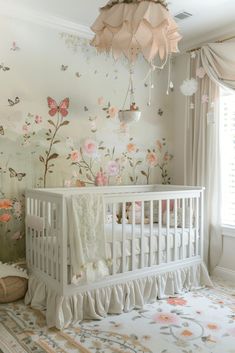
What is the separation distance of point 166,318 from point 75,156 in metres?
1.68

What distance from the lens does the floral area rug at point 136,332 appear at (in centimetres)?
205

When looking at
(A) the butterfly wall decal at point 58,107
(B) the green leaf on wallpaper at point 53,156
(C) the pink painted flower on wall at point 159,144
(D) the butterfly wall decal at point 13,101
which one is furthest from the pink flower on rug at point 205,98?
(D) the butterfly wall decal at point 13,101

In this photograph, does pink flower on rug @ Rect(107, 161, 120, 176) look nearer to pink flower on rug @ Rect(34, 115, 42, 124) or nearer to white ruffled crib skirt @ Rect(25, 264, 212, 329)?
pink flower on rug @ Rect(34, 115, 42, 124)

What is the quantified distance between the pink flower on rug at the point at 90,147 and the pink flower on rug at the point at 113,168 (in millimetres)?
235

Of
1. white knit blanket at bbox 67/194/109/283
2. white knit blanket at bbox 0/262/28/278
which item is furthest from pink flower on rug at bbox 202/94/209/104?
white knit blanket at bbox 0/262/28/278

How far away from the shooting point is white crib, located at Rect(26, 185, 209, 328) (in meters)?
2.40

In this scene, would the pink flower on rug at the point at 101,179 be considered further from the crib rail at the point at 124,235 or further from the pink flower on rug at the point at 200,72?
the pink flower on rug at the point at 200,72

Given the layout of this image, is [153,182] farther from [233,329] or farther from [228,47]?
[233,329]

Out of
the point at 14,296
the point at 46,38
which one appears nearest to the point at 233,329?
the point at 14,296

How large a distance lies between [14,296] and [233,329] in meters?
1.65

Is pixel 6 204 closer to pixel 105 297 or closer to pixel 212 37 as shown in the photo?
pixel 105 297

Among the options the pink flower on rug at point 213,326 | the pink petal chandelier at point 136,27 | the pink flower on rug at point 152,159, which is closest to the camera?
the pink petal chandelier at point 136,27

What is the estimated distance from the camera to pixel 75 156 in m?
3.32

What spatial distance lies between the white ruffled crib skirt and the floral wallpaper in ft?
1.86
